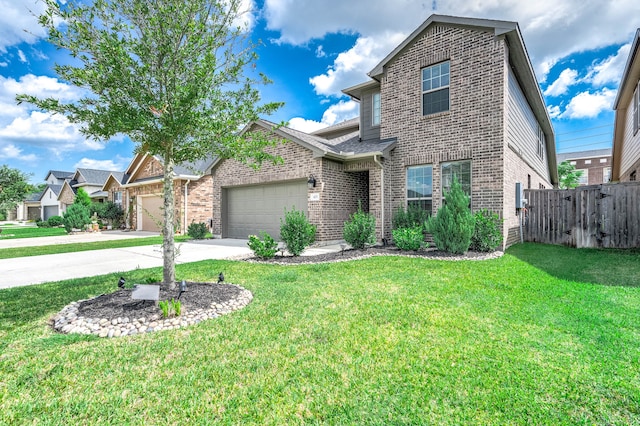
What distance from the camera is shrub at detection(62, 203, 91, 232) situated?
59.1ft

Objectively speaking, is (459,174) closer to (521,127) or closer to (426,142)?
(426,142)

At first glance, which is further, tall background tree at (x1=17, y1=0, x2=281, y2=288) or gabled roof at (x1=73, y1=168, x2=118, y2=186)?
gabled roof at (x1=73, y1=168, x2=118, y2=186)

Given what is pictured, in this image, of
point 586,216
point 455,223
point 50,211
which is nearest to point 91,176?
point 50,211

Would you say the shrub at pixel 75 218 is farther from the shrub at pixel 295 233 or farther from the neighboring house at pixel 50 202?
the neighboring house at pixel 50 202

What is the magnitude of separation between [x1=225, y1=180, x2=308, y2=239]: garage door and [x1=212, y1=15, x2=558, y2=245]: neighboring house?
0.16 feet

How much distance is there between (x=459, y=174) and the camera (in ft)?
29.8

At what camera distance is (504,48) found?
8367 millimetres

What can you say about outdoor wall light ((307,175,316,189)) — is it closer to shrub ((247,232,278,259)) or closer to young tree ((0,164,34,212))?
shrub ((247,232,278,259))

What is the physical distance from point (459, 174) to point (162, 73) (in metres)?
8.04

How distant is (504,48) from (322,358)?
954cm

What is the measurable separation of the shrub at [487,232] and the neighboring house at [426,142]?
494 mm

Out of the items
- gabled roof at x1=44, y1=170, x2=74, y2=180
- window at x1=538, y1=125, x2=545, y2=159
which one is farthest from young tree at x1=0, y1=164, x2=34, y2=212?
window at x1=538, y1=125, x2=545, y2=159

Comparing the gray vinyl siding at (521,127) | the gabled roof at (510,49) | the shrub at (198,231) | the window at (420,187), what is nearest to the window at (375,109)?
the gabled roof at (510,49)

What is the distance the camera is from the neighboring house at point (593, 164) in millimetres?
39031
